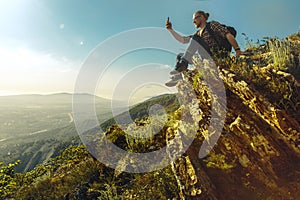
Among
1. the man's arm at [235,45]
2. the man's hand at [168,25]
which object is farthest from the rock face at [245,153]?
the man's hand at [168,25]

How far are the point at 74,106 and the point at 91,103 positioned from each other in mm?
542

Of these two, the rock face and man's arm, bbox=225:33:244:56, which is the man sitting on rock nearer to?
man's arm, bbox=225:33:244:56

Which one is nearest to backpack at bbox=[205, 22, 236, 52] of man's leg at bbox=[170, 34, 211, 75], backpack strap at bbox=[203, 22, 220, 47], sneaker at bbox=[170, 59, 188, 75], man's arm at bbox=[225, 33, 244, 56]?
backpack strap at bbox=[203, 22, 220, 47]

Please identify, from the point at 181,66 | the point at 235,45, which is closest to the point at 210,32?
the point at 235,45

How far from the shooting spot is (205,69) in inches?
171

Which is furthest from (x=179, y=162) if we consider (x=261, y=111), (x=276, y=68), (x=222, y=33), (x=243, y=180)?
(x=222, y=33)

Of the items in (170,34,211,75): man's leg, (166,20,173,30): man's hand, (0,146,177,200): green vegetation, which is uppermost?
(166,20,173,30): man's hand

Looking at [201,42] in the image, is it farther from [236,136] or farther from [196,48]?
[236,136]

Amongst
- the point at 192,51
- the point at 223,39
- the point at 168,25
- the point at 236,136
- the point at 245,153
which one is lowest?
the point at 245,153

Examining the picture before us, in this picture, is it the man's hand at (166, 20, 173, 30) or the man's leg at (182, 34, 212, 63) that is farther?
the man's hand at (166, 20, 173, 30)

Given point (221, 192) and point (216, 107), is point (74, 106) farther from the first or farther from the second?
point (221, 192)

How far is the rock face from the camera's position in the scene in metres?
3.42

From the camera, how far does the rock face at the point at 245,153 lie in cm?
342

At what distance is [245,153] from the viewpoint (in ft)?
12.0
